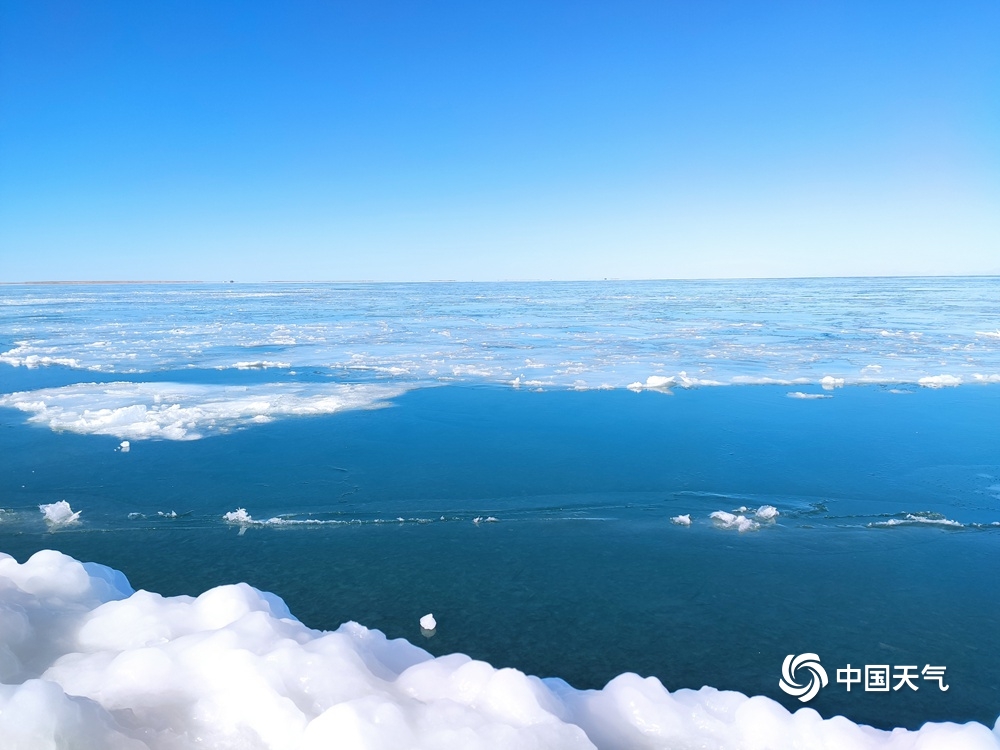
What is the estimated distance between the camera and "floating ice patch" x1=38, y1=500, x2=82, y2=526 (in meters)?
5.98

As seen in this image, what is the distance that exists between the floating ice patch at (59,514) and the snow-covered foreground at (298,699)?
2956 millimetres

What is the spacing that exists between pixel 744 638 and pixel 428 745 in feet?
8.37

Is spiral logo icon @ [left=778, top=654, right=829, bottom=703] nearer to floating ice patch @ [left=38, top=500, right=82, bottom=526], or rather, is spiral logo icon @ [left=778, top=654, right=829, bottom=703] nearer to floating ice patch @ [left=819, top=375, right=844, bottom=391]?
floating ice patch @ [left=38, top=500, right=82, bottom=526]

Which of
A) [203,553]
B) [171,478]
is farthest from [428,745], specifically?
[171,478]

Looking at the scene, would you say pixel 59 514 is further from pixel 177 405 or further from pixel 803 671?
A: pixel 803 671

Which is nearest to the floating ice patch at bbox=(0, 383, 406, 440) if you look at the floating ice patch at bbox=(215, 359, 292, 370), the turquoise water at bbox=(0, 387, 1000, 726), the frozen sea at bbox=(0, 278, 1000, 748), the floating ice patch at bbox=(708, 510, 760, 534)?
the frozen sea at bbox=(0, 278, 1000, 748)

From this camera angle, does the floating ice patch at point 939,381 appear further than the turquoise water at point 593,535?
Yes

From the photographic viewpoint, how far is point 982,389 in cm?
1222

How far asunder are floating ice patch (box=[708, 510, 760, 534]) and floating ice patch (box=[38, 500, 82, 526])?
616 cm

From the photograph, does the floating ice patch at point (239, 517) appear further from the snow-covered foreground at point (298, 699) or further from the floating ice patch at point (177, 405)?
the floating ice patch at point (177, 405)

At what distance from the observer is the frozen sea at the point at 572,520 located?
3.79 metres

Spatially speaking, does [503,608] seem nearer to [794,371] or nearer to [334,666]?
[334,666]

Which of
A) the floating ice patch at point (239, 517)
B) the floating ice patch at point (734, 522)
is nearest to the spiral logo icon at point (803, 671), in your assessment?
the floating ice patch at point (734, 522)

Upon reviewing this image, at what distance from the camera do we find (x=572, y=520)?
6.08 meters
